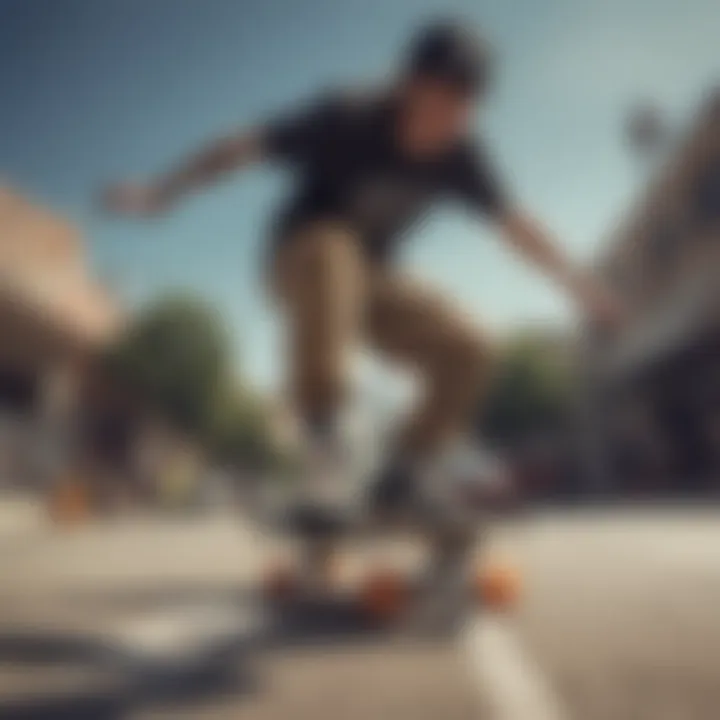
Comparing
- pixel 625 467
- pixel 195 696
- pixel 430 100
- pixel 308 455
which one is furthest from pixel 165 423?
pixel 625 467

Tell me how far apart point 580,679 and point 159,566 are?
277 centimetres

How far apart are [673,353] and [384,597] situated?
12.4 metres

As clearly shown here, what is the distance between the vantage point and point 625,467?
49.6 feet

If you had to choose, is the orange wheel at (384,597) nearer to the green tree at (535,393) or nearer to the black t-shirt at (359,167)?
the black t-shirt at (359,167)

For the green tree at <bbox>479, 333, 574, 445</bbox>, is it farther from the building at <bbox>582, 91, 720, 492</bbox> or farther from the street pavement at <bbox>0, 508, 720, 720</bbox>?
the street pavement at <bbox>0, 508, 720, 720</bbox>

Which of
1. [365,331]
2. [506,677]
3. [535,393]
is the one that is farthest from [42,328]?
[535,393]

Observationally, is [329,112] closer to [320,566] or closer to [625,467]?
[320,566]

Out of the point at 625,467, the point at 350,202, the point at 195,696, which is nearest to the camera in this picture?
the point at 195,696

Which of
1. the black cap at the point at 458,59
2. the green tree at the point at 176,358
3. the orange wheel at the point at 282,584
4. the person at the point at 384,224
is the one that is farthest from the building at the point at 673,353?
the black cap at the point at 458,59

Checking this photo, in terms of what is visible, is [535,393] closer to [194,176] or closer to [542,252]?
[542,252]

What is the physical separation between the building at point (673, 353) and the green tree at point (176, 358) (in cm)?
638

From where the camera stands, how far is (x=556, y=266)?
3008 mm

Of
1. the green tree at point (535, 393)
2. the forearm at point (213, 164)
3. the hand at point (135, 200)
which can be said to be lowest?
the hand at point (135, 200)

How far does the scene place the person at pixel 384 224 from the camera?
8.19 ft
